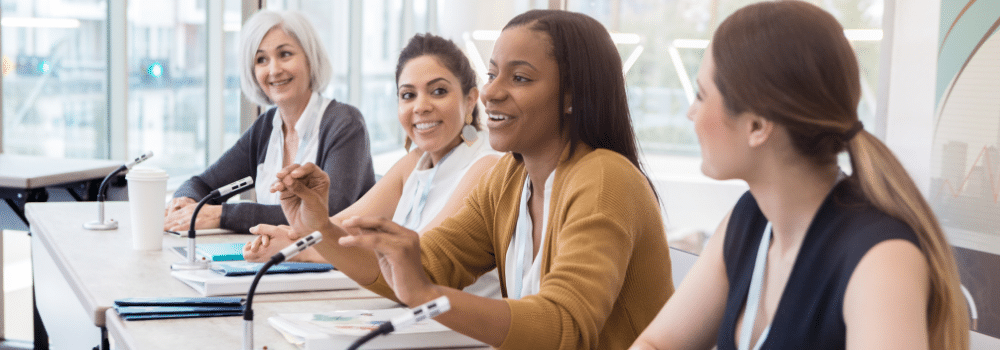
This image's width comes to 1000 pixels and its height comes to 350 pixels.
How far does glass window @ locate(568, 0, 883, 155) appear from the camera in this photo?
3.31 m

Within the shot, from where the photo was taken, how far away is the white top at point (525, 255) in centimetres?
155

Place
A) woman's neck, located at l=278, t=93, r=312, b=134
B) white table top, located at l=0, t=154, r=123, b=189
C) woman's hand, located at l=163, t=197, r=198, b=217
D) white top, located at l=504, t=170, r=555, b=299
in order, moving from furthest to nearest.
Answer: white table top, located at l=0, t=154, r=123, b=189 < woman's neck, located at l=278, t=93, r=312, b=134 < woman's hand, located at l=163, t=197, r=198, b=217 < white top, located at l=504, t=170, r=555, b=299

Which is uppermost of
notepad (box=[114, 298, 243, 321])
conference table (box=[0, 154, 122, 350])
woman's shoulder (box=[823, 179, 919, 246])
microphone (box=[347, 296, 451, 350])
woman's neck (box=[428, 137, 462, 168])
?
woman's shoulder (box=[823, 179, 919, 246])

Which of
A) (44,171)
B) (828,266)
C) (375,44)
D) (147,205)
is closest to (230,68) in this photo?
(375,44)

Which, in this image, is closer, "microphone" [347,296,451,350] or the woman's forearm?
"microphone" [347,296,451,350]

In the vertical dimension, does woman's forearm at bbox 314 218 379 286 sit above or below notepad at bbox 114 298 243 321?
above

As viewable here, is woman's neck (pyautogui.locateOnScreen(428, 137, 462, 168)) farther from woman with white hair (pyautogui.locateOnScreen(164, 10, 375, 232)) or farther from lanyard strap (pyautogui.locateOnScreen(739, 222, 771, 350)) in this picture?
lanyard strap (pyautogui.locateOnScreen(739, 222, 771, 350))

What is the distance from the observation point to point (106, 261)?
2.00 m

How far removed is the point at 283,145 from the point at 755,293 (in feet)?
7.09

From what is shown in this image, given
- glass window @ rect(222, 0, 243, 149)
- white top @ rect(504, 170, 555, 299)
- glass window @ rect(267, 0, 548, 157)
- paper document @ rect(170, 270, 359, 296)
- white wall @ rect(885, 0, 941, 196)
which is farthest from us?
glass window @ rect(267, 0, 548, 157)

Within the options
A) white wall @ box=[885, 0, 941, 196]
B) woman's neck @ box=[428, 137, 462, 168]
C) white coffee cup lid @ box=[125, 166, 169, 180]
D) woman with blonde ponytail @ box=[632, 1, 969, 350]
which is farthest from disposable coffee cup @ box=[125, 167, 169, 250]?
white wall @ box=[885, 0, 941, 196]

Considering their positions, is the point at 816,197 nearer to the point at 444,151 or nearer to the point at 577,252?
the point at 577,252

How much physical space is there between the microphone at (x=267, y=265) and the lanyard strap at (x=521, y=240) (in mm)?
467

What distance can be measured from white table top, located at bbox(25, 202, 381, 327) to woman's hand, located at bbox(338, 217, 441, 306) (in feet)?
1.60
